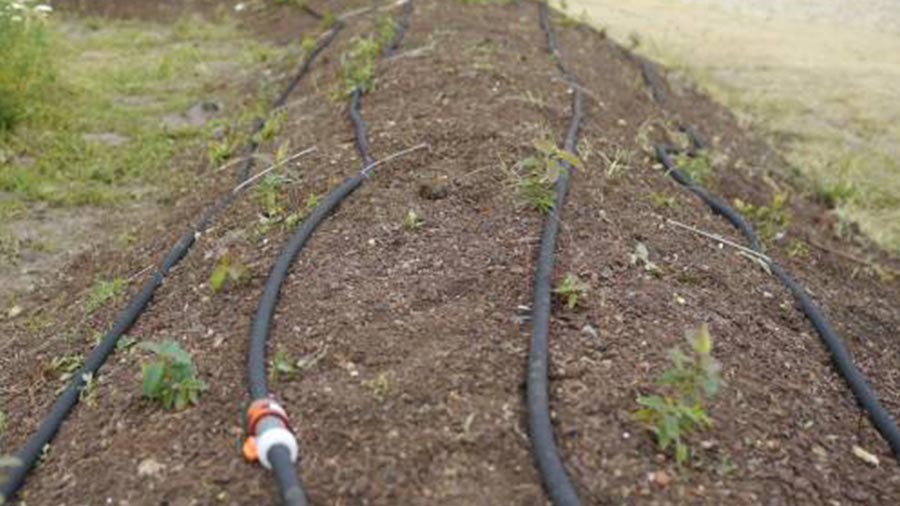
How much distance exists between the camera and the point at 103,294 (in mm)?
3930

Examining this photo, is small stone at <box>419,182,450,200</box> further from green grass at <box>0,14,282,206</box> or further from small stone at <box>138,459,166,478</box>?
green grass at <box>0,14,282,206</box>

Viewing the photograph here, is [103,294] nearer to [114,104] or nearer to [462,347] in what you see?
[462,347]

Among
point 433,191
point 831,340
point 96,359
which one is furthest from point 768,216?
point 96,359

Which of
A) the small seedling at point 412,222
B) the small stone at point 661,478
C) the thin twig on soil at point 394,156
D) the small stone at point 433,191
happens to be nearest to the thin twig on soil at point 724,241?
the small stone at point 433,191

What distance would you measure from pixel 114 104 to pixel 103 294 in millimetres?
3620

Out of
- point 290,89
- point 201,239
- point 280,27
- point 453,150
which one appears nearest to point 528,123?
point 453,150

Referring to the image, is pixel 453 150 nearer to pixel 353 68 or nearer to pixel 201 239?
pixel 201 239

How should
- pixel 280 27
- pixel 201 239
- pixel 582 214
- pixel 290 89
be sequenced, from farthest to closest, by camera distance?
1. pixel 280 27
2. pixel 290 89
3. pixel 201 239
4. pixel 582 214

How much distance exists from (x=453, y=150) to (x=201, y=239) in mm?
1151

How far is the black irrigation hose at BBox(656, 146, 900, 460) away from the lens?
292cm

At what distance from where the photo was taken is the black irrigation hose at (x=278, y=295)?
7.67ft

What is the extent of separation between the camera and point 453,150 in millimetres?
4465

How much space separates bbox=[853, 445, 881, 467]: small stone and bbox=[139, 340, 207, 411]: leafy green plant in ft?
5.93

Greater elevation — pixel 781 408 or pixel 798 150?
pixel 781 408
